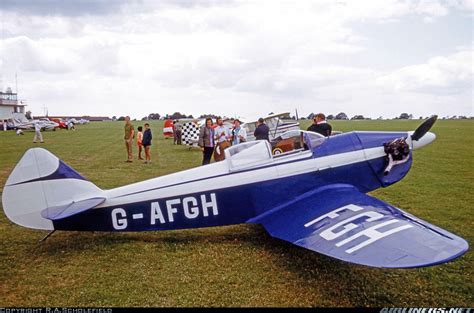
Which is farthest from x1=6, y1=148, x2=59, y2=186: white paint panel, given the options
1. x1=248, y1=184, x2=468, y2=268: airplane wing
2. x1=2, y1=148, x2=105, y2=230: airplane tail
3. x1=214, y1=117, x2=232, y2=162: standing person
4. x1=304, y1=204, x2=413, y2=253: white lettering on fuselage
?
x1=214, y1=117, x2=232, y2=162: standing person

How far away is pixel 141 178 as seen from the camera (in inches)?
424

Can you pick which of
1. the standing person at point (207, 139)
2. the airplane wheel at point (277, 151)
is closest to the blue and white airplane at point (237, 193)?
the airplane wheel at point (277, 151)

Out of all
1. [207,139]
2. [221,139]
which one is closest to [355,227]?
[207,139]

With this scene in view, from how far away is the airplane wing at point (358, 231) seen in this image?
3162 millimetres

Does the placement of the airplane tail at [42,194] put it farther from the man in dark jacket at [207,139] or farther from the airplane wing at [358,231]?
the man in dark jacket at [207,139]

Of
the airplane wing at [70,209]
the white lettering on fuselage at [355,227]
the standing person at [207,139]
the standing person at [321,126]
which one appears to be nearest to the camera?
the white lettering on fuselage at [355,227]

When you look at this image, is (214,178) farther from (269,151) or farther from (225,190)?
(269,151)

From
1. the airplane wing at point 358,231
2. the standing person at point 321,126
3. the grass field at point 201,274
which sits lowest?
the grass field at point 201,274

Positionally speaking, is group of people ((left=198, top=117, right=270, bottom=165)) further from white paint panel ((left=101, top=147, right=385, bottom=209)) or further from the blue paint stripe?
the blue paint stripe

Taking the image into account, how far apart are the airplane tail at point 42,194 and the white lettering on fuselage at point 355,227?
2.71 meters

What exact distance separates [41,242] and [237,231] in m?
2.66

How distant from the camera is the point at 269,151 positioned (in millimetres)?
5297

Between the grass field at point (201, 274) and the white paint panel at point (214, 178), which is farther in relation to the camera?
the white paint panel at point (214, 178)

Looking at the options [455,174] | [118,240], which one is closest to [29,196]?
[118,240]
